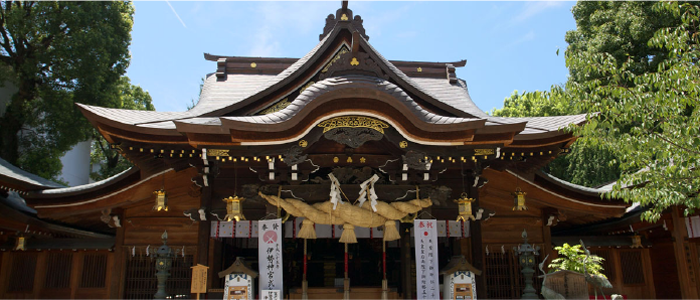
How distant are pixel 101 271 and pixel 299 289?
4937mm

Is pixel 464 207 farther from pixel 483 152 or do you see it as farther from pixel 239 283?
pixel 239 283

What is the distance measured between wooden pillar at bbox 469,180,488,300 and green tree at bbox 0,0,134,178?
14177mm

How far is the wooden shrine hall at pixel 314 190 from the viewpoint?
24.3ft

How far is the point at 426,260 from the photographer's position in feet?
26.7

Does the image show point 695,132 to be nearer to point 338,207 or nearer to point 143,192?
point 338,207

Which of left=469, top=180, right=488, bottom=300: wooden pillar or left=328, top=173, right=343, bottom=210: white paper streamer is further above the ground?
left=328, top=173, right=343, bottom=210: white paper streamer

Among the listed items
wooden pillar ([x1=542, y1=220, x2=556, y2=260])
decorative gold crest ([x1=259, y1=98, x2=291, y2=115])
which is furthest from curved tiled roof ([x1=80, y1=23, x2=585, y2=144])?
wooden pillar ([x1=542, y1=220, x2=556, y2=260])

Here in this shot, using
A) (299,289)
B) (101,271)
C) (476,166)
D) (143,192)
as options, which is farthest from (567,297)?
(101,271)

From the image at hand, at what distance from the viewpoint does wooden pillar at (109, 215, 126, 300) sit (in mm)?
9125

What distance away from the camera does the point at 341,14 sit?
30.3 feet

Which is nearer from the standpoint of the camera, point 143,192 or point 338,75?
point 338,75

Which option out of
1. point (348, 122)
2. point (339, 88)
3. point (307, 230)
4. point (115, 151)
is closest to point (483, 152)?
point (348, 122)

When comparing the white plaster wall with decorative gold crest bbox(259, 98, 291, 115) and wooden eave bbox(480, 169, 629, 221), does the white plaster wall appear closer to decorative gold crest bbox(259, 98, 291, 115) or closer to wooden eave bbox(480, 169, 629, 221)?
decorative gold crest bbox(259, 98, 291, 115)

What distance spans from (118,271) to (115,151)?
16071mm
